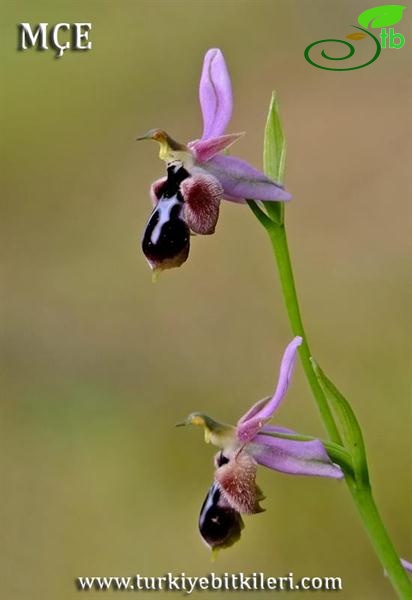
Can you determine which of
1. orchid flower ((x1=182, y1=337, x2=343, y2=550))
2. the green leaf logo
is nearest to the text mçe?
the green leaf logo

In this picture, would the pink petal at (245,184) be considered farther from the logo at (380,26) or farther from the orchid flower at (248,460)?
the logo at (380,26)

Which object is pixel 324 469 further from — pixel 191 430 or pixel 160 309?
pixel 160 309

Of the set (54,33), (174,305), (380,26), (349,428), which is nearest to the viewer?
(349,428)

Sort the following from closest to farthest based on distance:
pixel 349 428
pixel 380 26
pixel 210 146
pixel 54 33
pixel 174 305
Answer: pixel 349 428 → pixel 210 146 → pixel 380 26 → pixel 54 33 → pixel 174 305

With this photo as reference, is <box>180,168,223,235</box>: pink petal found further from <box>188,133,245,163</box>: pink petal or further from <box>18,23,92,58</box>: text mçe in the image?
<box>18,23,92,58</box>: text mçe

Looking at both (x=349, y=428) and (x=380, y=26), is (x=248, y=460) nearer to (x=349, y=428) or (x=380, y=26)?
(x=349, y=428)

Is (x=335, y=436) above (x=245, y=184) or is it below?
below

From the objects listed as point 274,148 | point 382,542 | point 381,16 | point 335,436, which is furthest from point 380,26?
point 382,542
